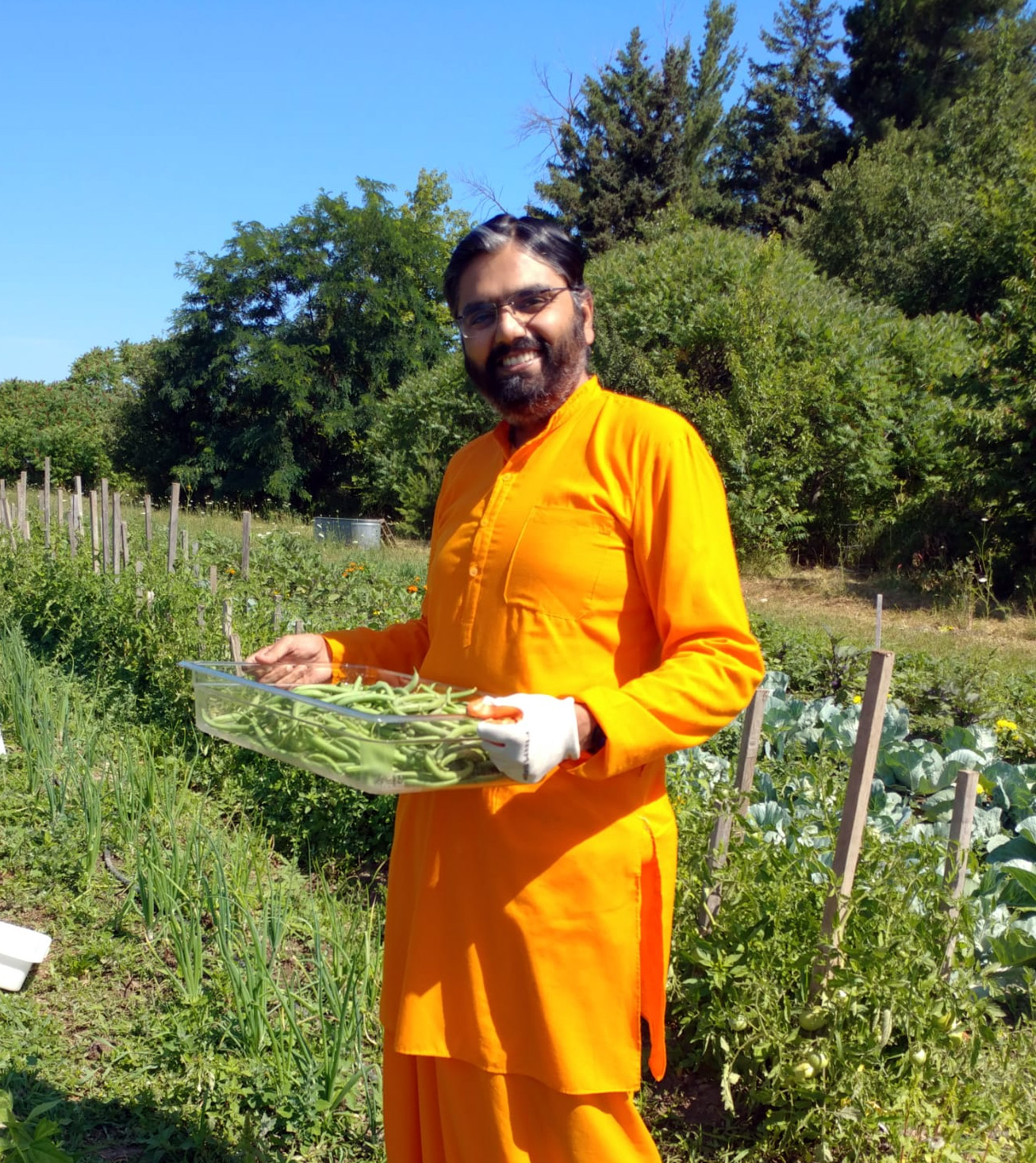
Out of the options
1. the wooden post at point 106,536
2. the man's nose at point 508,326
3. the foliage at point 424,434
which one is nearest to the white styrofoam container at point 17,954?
the man's nose at point 508,326

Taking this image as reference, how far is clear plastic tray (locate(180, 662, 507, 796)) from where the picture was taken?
1354mm

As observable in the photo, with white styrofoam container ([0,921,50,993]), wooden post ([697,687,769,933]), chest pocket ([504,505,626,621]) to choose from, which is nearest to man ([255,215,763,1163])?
chest pocket ([504,505,626,621])

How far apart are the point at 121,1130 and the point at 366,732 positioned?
181 cm

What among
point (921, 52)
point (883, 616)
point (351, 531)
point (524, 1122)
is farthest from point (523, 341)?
point (921, 52)

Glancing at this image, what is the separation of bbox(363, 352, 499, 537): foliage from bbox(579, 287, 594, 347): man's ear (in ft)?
48.3

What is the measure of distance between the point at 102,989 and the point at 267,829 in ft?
3.80

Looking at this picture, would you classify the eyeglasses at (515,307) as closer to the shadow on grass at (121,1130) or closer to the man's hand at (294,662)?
the man's hand at (294,662)

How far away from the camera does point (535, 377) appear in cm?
166

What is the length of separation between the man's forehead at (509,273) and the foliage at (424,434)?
48.6 ft

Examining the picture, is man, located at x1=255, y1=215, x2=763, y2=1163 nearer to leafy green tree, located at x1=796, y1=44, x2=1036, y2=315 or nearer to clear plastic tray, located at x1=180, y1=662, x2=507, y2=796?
clear plastic tray, located at x1=180, y1=662, x2=507, y2=796

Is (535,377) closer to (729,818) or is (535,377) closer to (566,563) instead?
(566,563)

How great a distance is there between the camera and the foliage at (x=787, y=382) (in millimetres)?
12969

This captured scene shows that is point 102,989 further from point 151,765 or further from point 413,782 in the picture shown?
point 413,782

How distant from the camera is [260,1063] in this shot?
2.50m
